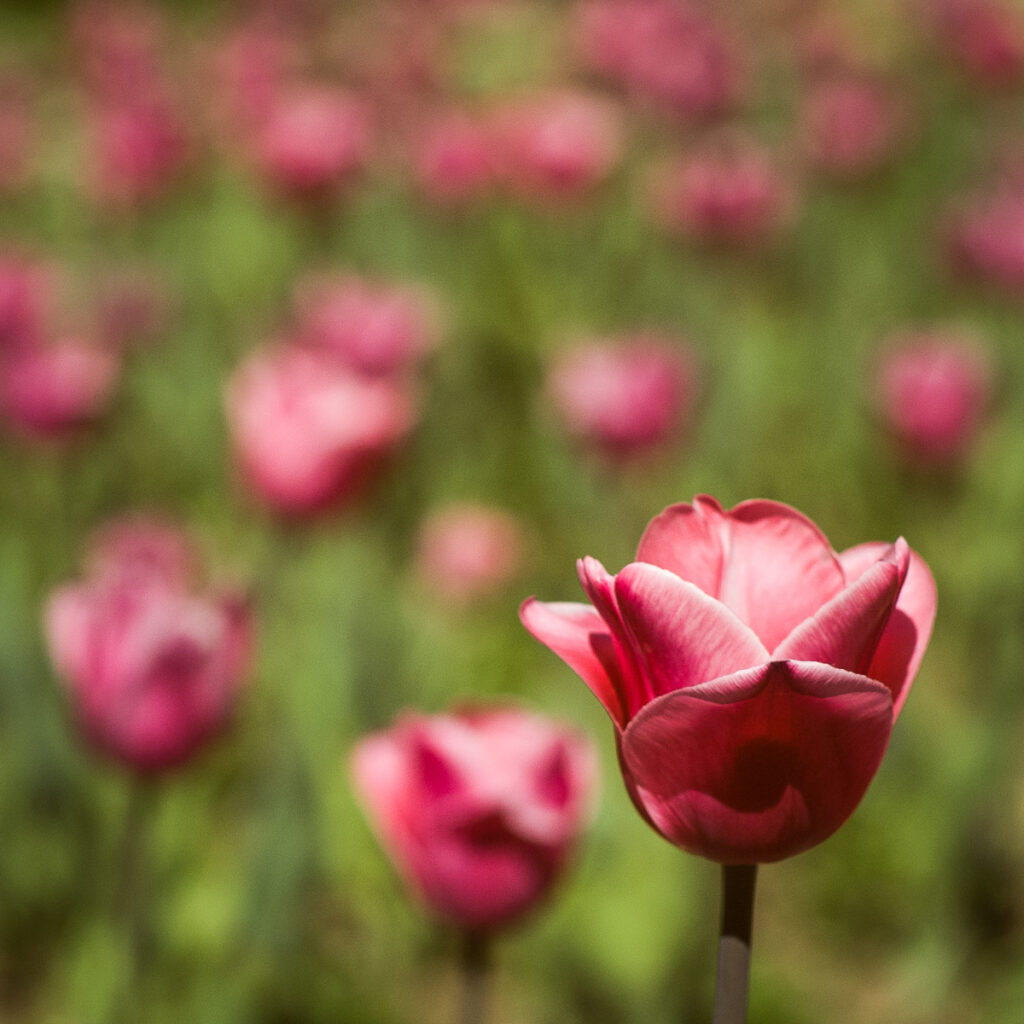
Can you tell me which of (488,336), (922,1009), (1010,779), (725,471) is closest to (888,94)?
(488,336)

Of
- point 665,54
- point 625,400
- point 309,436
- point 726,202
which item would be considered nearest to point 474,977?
point 309,436

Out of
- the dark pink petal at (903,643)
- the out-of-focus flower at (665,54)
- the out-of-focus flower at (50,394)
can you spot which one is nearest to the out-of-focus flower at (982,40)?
the out-of-focus flower at (665,54)

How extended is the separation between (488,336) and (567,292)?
0.76 ft

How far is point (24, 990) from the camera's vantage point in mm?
1000

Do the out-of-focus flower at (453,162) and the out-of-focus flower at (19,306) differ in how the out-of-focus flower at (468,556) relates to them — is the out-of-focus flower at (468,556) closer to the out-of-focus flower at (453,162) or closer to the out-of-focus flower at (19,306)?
the out-of-focus flower at (19,306)

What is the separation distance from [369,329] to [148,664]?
2.96 feet

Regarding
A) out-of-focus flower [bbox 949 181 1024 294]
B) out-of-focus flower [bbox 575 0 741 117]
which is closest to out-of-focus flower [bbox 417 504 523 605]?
out-of-focus flower [bbox 949 181 1024 294]

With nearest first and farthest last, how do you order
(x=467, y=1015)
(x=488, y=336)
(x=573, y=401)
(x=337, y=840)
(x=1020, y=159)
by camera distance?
(x=467, y=1015)
(x=337, y=840)
(x=573, y=401)
(x=488, y=336)
(x=1020, y=159)

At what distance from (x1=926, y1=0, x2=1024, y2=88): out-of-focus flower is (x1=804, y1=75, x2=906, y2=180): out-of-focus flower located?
0.32m

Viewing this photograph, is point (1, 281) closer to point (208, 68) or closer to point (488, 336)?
point (488, 336)

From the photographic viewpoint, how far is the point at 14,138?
2.29 meters

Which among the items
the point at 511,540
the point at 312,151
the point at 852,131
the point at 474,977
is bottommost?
the point at 511,540

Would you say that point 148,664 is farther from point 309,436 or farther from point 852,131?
point 852,131

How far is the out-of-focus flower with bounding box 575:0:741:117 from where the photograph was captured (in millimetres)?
2299
